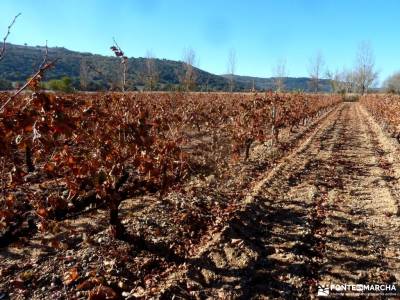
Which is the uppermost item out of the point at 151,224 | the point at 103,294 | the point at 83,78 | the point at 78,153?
the point at 83,78

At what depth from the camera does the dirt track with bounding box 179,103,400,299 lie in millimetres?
5367

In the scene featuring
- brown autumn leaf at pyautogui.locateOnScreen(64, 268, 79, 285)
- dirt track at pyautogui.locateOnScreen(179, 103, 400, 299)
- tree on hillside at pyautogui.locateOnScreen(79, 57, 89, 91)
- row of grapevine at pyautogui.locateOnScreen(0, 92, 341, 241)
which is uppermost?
tree on hillside at pyautogui.locateOnScreen(79, 57, 89, 91)

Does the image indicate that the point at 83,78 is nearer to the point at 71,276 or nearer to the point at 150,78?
the point at 150,78

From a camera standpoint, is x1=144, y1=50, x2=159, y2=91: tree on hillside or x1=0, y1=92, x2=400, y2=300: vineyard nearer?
x1=0, y1=92, x2=400, y2=300: vineyard

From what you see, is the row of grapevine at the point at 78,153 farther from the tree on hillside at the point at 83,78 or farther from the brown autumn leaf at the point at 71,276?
the tree on hillside at the point at 83,78

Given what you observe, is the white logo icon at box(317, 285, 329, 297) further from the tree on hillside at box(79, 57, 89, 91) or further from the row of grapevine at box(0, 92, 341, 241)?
the tree on hillside at box(79, 57, 89, 91)

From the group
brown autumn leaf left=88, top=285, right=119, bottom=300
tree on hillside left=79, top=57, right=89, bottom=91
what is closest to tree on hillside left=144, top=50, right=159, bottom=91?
tree on hillside left=79, top=57, right=89, bottom=91

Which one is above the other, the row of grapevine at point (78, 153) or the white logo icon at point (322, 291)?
the row of grapevine at point (78, 153)

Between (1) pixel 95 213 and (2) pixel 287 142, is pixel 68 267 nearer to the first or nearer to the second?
(1) pixel 95 213

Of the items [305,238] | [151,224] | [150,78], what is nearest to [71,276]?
[151,224]

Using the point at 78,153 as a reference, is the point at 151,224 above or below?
below

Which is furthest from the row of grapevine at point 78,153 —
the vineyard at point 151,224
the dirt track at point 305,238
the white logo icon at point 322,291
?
the white logo icon at point 322,291

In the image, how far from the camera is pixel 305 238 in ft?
22.1

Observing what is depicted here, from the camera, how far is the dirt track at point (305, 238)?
5.37m
